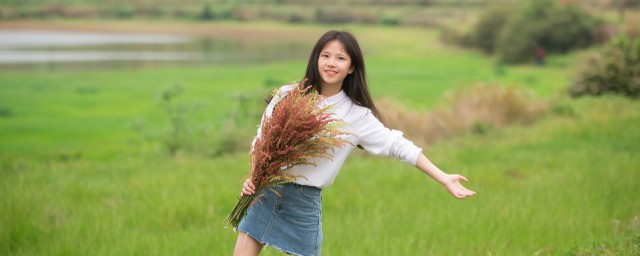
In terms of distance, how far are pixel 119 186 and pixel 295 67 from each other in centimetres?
2586

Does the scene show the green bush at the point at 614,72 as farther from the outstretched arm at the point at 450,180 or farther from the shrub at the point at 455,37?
the shrub at the point at 455,37

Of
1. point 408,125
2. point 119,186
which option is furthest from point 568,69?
point 119,186

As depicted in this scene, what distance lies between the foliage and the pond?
448 inches

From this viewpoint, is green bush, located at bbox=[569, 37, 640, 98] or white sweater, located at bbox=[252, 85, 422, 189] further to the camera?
green bush, located at bbox=[569, 37, 640, 98]

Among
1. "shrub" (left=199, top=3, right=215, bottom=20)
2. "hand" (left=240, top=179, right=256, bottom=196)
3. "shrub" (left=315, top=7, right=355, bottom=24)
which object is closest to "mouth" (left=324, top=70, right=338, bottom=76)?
"hand" (left=240, top=179, right=256, bottom=196)

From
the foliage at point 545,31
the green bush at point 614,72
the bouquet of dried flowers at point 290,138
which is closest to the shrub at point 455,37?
the foliage at point 545,31

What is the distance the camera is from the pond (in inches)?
1352

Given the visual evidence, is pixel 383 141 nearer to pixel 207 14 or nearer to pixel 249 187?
pixel 249 187

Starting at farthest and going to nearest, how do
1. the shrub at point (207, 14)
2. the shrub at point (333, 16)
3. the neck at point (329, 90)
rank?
the shrub at point (207, 14) < the shrub at point (333, 16) < the neck at point (329, 90)

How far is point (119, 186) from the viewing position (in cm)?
770

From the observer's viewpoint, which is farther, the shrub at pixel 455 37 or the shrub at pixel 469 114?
the shrub at pixel 455 37

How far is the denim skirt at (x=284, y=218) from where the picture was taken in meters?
3.76

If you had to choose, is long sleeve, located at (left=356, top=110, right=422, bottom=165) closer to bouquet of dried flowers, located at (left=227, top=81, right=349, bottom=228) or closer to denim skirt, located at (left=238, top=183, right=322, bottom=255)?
bouquet of dried flowers, located at (left=227, top=81, right=349, bottom=228)

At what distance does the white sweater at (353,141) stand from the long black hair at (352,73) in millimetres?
47
